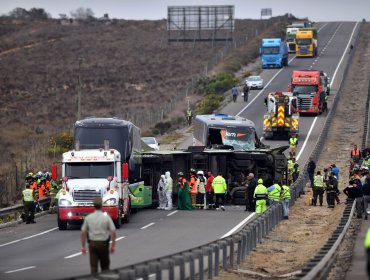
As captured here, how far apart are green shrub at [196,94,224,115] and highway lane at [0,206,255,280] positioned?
143 feet

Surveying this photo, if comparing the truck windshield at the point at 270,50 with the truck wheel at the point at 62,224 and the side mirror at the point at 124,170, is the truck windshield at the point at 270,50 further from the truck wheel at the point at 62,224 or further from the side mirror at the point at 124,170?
the truck wheel at the point at 62,224

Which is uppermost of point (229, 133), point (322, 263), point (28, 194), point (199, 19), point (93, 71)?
point (199, 19)

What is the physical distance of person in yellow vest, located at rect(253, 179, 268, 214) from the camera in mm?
35656

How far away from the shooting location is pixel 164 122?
81188mm

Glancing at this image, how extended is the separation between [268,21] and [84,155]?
138 metres

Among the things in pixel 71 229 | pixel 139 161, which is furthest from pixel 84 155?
pixel 139 161

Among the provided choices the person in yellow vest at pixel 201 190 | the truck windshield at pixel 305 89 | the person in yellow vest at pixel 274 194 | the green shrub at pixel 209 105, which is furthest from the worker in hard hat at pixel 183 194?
the green shrub at pixel 209 105

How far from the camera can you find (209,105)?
281 ft

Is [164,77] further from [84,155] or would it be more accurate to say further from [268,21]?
[84,155]

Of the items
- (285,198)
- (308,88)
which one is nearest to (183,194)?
(285,198)

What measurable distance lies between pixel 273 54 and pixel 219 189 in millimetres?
69560

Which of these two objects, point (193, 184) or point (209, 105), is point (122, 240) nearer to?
point (193, 184)

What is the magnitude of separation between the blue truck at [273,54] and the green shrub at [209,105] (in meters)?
16.5

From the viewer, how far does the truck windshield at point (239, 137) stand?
4759 centimetres
